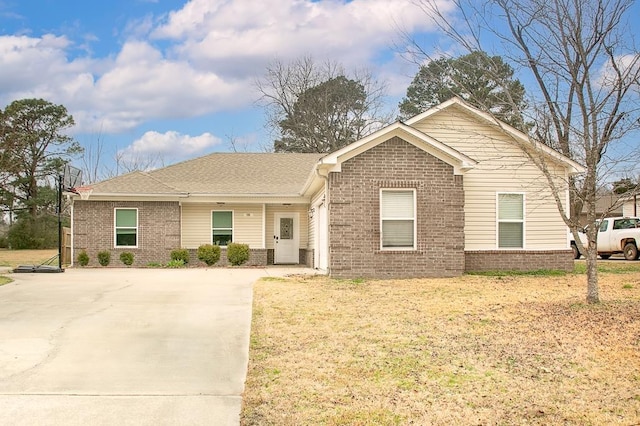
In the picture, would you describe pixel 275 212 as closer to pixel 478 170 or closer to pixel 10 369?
pixel 478 170

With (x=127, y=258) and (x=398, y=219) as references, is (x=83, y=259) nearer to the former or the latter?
(x=127, y=258)

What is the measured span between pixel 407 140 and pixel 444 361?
10034 millimetres

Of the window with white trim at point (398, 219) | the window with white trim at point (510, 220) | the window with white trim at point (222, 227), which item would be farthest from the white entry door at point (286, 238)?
the window with white trim at point (510, 220)

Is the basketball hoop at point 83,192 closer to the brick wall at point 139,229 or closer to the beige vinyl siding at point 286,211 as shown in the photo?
the brick wall at point 139,229

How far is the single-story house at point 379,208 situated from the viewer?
51.9 ft

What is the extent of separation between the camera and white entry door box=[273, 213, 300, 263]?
23984 millimetres

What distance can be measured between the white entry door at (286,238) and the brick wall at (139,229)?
12.7 ft

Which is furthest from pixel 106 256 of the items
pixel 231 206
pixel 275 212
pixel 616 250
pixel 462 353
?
pixel 616 250

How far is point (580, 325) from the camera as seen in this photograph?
27.7ft

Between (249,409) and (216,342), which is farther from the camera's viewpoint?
(216,342)

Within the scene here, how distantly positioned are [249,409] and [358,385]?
1169 millimetres

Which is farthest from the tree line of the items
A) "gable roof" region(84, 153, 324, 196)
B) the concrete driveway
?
the concrete driveway

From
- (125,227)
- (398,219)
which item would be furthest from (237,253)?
(398,219)

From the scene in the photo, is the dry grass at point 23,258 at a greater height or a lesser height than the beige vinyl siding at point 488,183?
lesser
